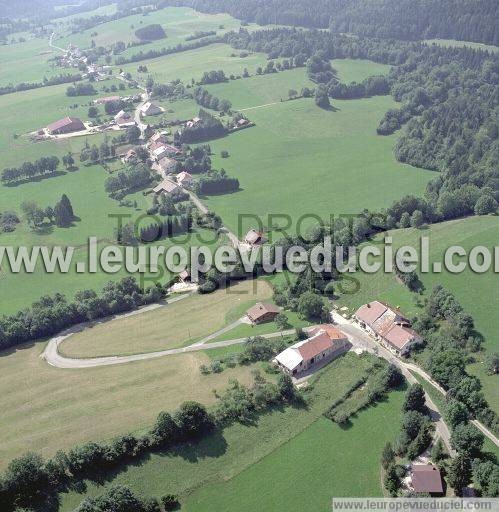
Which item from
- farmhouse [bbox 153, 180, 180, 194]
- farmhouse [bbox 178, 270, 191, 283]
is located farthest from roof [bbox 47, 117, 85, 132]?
farmhouse [bbox 178, 270, 191, 283]

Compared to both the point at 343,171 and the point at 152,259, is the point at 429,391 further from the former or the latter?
the point at 343,171

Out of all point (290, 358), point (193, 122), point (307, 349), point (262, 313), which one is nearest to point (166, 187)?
point (193, 122)

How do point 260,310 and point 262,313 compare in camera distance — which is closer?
point 262,313

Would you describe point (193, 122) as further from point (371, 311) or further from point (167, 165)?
point (371, 311)

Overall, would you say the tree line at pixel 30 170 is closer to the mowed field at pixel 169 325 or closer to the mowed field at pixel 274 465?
the mowed field at pixel 169 325

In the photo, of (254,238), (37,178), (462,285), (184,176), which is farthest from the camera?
(37,178)

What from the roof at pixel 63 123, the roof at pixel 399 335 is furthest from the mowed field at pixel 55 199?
the roof at pixel 399 335
